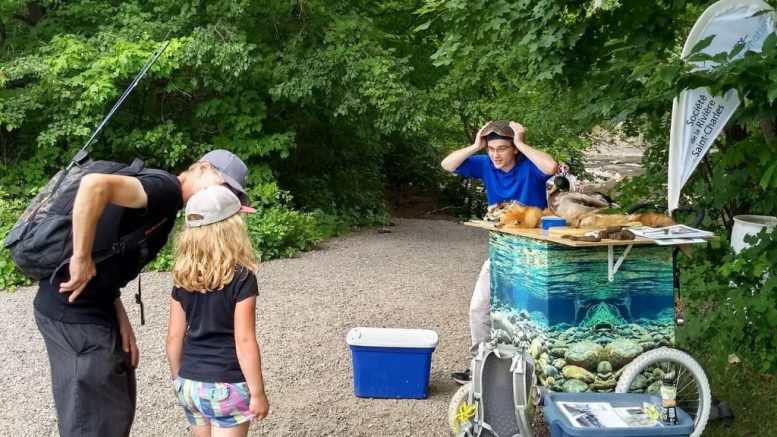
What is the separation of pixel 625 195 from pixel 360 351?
516cm

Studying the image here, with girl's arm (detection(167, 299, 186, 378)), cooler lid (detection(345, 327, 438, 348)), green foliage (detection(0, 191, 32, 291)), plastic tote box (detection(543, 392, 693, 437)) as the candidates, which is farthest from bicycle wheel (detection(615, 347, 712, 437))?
green foliage (detection(0, 191, 32, 291))

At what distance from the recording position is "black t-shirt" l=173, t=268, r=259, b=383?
2945 mm

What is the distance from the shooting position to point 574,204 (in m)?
4.16

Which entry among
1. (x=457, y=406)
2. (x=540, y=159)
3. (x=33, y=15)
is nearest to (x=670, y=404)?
(x=457, y=406)

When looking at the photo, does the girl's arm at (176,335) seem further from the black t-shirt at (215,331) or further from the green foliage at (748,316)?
the green foliage at (748,316)

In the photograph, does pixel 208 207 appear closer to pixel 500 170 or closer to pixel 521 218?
pixel 521 218

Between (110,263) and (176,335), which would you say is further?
(176,335)

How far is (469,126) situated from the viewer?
49.3ft

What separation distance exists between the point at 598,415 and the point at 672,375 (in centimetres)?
72

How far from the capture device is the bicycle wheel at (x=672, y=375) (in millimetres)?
3672

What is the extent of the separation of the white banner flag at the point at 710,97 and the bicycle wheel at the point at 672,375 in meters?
2.11

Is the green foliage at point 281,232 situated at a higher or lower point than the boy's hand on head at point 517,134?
lower

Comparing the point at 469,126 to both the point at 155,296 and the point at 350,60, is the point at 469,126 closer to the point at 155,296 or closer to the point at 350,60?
the point at 350,60

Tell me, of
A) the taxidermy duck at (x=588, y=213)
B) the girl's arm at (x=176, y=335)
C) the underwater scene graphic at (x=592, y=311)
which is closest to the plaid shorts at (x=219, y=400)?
the girl's arm at (x=176, y=335)
